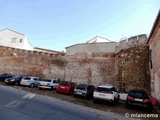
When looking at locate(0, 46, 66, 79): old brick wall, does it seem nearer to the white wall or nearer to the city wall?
the city wall

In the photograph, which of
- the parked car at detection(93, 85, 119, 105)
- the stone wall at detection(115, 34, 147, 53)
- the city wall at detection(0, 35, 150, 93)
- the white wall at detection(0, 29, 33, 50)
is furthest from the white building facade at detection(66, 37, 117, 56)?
the white wall at detection(0, 29, 33, 50)

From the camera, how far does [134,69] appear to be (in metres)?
17.8

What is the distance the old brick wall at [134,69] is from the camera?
16.9 metres

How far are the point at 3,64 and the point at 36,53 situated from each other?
22.8 ft

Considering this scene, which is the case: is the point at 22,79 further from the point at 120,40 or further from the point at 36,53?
the point at 120,40

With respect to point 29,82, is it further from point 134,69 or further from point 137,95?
point 137,95

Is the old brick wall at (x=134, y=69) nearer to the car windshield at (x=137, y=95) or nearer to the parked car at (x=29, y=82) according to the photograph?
the car windshield at (x=137, y=95)

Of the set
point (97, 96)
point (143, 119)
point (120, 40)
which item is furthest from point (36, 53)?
point (143, 119)

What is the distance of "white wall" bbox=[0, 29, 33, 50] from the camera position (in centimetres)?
3909

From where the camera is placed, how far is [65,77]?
80.2ft

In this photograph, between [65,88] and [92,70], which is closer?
[65,88]

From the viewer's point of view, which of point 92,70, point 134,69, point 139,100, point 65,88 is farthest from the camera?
point 92,70

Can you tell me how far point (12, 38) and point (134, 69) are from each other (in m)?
33.5

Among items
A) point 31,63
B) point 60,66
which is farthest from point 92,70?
point 31,63
